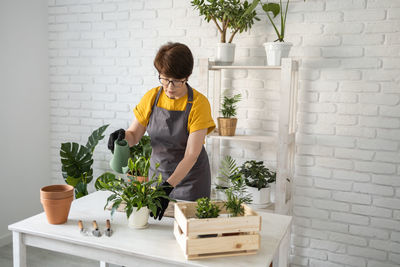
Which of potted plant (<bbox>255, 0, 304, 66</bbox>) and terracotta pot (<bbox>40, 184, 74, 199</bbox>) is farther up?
potted plant (<bbox>255, 0, 304, 66</bbox>)

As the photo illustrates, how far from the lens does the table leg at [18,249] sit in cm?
150

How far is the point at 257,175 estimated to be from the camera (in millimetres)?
2553

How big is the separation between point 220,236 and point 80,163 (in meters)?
2.18

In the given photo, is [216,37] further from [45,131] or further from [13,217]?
[13,217]

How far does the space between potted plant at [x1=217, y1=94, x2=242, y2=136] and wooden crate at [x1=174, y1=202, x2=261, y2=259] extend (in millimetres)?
1346

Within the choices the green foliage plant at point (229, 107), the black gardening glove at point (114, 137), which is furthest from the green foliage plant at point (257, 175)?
the black gardening glove at point (114, 137)

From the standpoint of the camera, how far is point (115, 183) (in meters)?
1.50

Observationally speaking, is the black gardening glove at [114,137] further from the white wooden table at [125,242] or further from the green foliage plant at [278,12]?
the green foliage plant at [278,12]

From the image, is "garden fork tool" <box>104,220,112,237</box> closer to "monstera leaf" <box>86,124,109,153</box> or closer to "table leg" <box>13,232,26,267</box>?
"table leg" <box>13,232,26,267</box>

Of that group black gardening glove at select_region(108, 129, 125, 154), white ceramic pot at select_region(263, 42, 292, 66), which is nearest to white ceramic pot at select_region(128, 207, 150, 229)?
black gardening glove at select_region(108, 129, 125, 154)

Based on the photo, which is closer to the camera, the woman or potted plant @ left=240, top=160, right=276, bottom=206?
the woman

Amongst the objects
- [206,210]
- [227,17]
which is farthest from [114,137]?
[227,17]

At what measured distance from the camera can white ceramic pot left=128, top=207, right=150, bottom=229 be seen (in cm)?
146

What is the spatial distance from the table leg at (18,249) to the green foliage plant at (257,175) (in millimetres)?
1490
